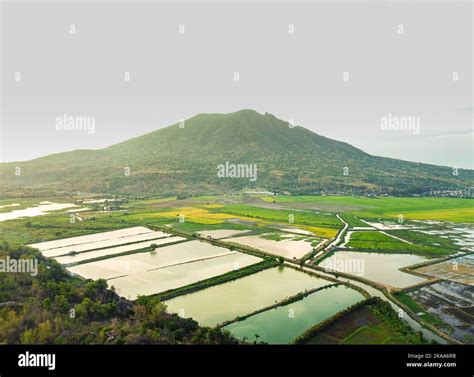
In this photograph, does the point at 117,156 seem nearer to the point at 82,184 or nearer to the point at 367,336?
the point at 82,184

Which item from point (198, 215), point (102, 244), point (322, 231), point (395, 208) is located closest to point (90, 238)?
point (102, 244)

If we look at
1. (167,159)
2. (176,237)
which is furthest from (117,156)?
(176,237)

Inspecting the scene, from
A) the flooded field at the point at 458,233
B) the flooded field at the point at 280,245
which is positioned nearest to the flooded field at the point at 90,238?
the flooded field at the point at 280,245

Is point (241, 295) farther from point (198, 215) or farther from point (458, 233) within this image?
point (198, 215)

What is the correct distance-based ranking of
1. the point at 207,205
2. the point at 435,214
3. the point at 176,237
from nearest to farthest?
1. the point at 176,237
2. the point at 435,214
3. the point at 207,205

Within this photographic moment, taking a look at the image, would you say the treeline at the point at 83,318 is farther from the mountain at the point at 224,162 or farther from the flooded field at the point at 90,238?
the mountain at the point at 224,162

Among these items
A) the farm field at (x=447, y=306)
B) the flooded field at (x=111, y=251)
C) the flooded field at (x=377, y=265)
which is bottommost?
the farm field at (x=447, y=306)
